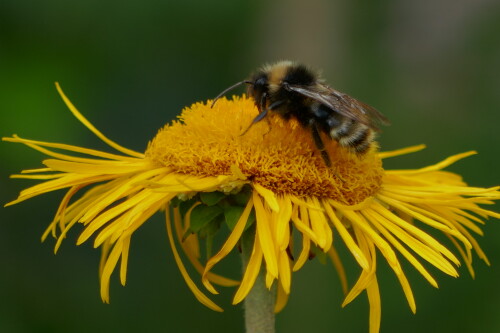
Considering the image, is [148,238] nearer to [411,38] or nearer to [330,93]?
[330,93]

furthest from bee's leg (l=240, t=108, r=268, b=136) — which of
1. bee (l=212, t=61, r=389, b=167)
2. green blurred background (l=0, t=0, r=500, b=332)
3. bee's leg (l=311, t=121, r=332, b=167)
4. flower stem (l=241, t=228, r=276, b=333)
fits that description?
green blurred background (l=0, t=0, r=500, b=332)

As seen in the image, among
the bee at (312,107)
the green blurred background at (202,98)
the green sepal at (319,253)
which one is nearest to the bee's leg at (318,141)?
the bee at (312,107)

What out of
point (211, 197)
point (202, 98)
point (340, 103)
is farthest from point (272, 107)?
point (202, 98)

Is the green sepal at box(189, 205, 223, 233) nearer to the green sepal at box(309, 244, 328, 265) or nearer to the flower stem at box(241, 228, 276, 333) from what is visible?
the flower stem at box(241, 228, 276, 333)

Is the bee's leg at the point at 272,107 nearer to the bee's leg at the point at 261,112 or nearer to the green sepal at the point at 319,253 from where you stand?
the bee's leg at the point at 261,112

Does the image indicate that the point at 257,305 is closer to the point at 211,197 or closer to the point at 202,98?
the point at 211,197

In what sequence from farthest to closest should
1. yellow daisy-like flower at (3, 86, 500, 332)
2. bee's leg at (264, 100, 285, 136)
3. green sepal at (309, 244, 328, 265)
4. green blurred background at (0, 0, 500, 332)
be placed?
green blurred background at (0, 0, 500, 332)
bee's leg at (264, 100, 285, 136)
green sepal at (309, 244, 328, 265)
yellow daisy-like flower at (3, 86, 500, 332)

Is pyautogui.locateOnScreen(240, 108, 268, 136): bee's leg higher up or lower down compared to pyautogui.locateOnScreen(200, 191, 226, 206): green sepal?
higher up
